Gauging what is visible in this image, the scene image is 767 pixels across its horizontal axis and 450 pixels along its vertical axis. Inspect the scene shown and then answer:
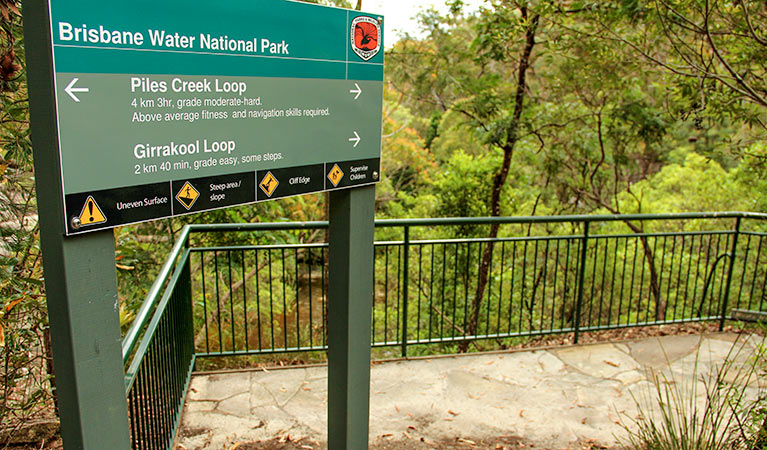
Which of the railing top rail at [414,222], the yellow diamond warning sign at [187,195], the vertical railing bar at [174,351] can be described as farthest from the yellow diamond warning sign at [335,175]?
the railing top rail at [414,222]

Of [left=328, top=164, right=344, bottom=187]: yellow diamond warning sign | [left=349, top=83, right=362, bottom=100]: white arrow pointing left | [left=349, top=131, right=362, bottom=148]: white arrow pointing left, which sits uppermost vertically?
[left=349, top=83, right=362, bottom=100]: white arrow pointing left

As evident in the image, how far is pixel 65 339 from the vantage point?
5.63 ft

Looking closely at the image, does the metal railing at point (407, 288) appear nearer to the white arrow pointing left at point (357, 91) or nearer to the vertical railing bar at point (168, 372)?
the vertical railing bar at point (168, 372)

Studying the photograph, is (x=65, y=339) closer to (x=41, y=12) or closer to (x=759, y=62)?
(x=41, y=12)

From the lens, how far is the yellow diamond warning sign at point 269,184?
7.47ft

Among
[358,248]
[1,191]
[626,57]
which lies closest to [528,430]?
[358,248]

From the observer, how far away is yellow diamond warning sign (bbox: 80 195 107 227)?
65.8 inches

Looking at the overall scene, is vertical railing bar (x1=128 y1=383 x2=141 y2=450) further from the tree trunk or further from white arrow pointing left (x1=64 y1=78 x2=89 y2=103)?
the tree trunk

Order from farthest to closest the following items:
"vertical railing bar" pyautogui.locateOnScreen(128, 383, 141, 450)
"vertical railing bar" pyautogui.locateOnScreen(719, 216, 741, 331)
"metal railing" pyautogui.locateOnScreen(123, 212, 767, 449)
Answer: "vertical railing bar" pyautogui.locateOnScreen(719, 216, 741, 331) → "metal railing" pyautogui.locateOnScreen(123, 212, 767, 449) → "vertical railing bar" pyautogui.locateOnScreen(128, 383, 141, 450)

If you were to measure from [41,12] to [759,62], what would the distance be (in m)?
5.62

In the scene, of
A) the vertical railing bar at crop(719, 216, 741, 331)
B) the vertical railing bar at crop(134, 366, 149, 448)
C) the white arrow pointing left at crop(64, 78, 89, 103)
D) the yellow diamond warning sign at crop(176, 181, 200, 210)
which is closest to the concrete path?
the vertical railing bar at crop(719, 216, 741, 331)

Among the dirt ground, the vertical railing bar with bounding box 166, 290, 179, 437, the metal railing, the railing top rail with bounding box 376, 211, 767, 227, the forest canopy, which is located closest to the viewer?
the forest canopy

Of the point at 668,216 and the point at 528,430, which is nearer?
the point at 528,430

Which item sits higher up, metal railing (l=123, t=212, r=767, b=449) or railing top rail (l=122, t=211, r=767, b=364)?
railing top rail (l=122, t=211, r=767, b=364)
